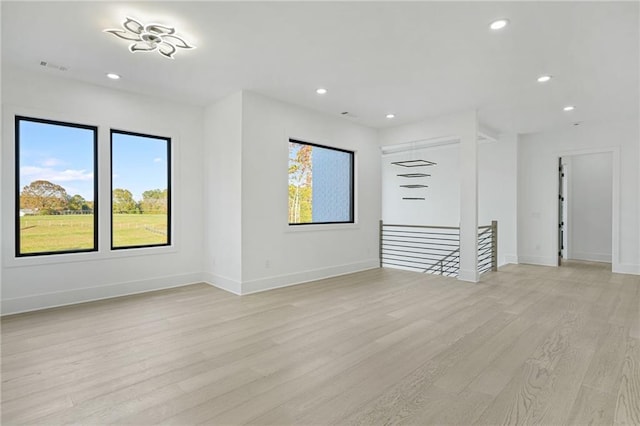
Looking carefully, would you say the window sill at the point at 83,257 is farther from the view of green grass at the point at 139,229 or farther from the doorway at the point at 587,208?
the doorway at the point at 587,208

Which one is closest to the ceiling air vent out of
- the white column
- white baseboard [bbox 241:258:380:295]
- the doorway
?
white baseboard [bbox 241:258:380:295]

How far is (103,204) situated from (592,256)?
989 cm

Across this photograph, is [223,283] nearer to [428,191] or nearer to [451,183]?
[428,191]

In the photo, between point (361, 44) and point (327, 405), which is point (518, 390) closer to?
point (327, 405)

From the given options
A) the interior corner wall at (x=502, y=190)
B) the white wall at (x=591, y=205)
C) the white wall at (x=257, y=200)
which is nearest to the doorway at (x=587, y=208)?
the white wall at (x=591, y=205)

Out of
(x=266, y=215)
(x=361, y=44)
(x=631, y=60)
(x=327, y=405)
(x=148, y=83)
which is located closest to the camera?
(x=327, y=405)

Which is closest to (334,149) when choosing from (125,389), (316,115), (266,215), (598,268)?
(316,115)

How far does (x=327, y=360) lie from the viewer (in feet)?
8.99

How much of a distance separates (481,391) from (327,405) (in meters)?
1.04

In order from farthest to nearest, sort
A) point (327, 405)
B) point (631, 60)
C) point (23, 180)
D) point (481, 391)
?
point (23, 180) < point (631, 60) < point (481, 391) < point (327, 405)

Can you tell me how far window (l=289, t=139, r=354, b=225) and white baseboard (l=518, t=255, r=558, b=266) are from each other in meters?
4.11

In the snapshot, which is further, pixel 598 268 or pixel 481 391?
pixel 598 268

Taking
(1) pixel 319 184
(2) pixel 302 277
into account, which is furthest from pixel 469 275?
(1) pixel 319 184

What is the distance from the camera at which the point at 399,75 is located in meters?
4.13
